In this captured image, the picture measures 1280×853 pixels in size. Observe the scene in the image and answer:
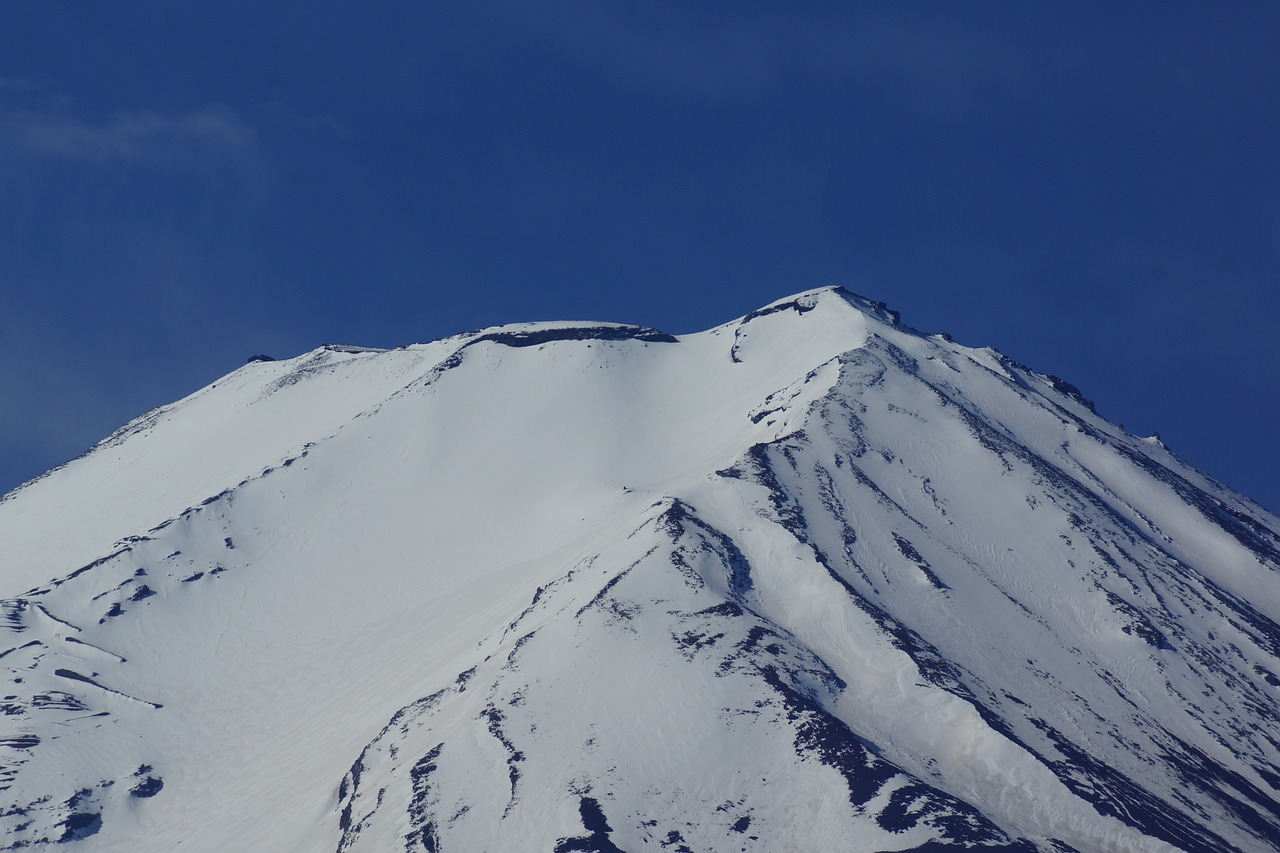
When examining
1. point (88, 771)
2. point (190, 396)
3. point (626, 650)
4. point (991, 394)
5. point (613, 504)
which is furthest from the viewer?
point (190, 396)

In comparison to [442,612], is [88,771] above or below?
below

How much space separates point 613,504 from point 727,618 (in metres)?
34.0

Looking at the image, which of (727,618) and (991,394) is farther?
(991,394)

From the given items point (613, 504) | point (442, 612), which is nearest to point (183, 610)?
point (442, 612)

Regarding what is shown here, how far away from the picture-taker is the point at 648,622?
93.1 m

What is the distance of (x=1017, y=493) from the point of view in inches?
4813

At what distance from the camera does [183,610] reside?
119938 millimetres

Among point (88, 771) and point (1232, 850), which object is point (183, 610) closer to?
point (88, 771)

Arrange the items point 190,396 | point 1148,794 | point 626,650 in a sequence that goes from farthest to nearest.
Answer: point 190,396
point 626,650
point 1148,794

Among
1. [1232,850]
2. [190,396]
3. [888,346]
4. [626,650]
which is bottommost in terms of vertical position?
[1232,850]

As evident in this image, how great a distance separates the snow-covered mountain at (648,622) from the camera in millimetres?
79938

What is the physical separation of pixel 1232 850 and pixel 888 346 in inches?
3287

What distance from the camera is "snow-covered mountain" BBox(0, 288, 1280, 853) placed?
7994 centimetres

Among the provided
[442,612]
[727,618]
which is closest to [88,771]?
[442,612]
